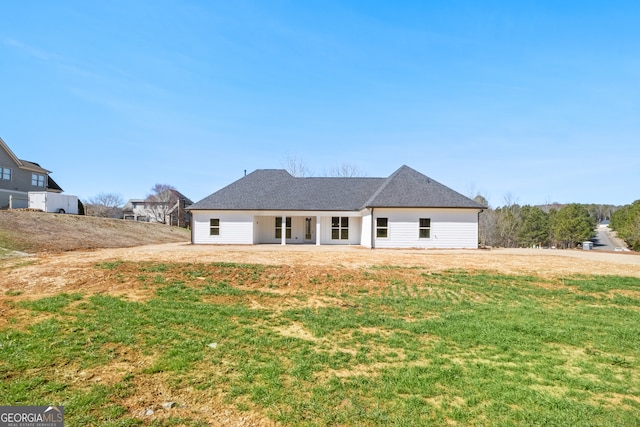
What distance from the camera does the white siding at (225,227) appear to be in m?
21.5

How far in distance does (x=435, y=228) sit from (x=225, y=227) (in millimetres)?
13924

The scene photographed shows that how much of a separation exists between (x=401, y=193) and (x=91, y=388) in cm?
1906

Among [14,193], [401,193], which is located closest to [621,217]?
[401,193]

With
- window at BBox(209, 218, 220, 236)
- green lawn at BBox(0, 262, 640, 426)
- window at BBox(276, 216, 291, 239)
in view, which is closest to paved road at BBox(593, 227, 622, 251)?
window at BBox(276, 216, 291, 239)

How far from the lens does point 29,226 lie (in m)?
19.0

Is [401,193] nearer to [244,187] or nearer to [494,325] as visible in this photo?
[244,187]

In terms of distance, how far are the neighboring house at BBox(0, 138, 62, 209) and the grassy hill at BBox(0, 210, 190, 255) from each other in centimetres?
838

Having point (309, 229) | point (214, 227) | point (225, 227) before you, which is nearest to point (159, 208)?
point (214, 227)

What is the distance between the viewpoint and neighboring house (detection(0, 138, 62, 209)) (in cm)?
2845

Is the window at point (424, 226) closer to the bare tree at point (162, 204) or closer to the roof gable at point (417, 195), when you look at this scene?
the roof gable at point (417, 195)

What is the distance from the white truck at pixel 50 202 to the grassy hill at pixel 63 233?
3.18m

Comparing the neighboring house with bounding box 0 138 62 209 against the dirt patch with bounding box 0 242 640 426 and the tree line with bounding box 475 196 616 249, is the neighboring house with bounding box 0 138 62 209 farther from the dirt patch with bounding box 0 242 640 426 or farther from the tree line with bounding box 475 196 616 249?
the tree line with bounding box 475 196 616 249

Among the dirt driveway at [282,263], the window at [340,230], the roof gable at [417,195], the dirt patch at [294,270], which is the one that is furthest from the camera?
the window at [340,230]

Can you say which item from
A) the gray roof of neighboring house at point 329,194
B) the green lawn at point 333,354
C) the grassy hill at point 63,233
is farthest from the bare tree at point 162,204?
the green lawn at point 333,354
